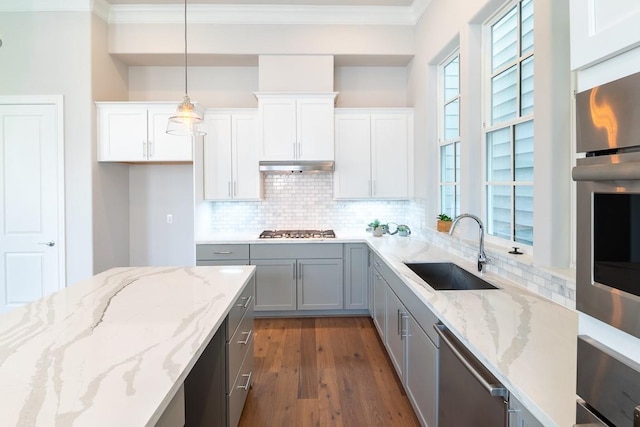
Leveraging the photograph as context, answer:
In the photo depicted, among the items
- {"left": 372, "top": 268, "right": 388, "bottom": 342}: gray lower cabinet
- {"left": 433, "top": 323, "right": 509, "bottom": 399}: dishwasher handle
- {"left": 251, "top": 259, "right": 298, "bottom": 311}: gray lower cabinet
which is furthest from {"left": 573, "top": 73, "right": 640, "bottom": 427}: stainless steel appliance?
{"left": 251, "top": 259, "right": 298, "bottom": 311}: gray lower cabinet

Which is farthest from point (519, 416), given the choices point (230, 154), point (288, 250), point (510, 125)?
point (230, 154)

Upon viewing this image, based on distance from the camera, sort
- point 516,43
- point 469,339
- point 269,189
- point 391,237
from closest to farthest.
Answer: point 469,339
point 516,43
point 391,237
point 269,189

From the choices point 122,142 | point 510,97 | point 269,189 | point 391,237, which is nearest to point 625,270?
point 510,97

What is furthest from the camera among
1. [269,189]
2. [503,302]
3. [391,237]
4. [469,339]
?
[269,189]

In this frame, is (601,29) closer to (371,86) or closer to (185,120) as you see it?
(185,120)

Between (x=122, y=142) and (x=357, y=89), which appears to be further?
(x=357, y=89)

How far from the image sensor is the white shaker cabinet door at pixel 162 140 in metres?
3.63

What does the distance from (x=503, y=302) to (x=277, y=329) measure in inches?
95.0

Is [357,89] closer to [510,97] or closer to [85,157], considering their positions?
[510,97]

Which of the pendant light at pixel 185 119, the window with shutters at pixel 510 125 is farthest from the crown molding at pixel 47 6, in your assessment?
the window with shutters at pixel 510 125

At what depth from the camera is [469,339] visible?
121 cm

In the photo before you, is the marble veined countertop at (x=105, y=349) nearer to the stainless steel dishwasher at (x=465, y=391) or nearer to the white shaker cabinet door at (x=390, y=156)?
the stainless steel dishwasher at (x=465, y=391)

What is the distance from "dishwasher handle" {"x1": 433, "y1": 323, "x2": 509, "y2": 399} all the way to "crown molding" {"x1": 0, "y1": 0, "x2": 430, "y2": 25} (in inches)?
132

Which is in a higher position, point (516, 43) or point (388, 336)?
point (516, 43)
